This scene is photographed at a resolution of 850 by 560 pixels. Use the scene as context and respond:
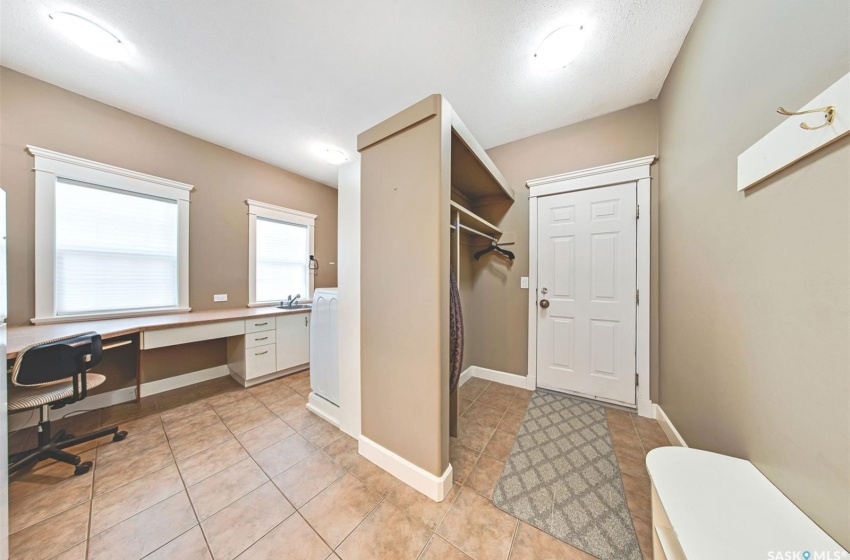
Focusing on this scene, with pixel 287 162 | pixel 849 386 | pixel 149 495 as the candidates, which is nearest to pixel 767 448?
pixel 849 386

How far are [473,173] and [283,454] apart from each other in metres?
2.55

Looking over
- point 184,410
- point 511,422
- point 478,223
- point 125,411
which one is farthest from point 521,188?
point 125,411

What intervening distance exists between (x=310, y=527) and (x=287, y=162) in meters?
3.69

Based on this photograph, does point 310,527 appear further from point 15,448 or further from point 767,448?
point 15,448

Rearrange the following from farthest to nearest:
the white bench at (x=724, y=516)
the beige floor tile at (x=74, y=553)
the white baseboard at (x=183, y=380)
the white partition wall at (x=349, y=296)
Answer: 1. the white baseboard at (x=183, y=380)
2. the white partition wall at (x=349, y=296)
3. the beige floor tile at (x=74, y=553)
4. the white bench at (x=724, y=516)

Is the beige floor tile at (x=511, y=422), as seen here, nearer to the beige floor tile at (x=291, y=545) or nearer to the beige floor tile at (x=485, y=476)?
the beige floor tile at (x=485, y=476)

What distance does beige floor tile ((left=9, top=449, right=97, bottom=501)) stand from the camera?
132cm

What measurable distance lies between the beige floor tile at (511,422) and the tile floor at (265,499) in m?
0.01

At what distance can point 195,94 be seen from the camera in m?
2.07

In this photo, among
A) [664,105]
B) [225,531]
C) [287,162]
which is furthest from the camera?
[287,162]

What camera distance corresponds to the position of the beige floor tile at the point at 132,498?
118cm

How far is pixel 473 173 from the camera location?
2.09 meters

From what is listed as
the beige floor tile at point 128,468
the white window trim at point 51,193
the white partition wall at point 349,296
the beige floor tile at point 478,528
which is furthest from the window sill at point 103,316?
the beige floor tile at point 478,528

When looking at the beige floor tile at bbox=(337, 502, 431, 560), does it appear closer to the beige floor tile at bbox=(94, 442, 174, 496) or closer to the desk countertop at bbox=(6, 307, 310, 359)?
the beige floor tile at bbox=(94, 442, 174, 496)
